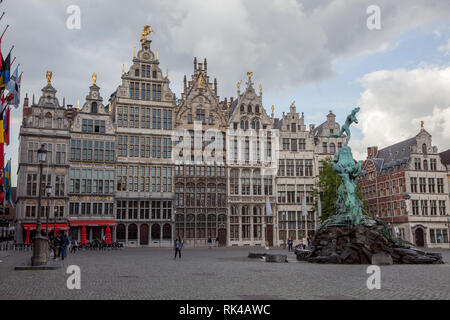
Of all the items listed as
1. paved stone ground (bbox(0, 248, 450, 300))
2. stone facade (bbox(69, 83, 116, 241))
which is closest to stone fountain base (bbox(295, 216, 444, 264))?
paved stone ground (bbox(0, 248, 450, 300))

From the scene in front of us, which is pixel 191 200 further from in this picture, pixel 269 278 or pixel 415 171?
pixel 269 278

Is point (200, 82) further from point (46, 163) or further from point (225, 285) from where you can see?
point (225, 285)

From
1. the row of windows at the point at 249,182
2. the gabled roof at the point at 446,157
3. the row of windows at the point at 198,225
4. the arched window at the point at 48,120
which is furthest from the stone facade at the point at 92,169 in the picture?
the gabled roof at the point at 446,157

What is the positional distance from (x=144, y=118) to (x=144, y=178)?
6852mm

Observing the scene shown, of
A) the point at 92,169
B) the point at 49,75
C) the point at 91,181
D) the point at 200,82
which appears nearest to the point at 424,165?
the point at 200,82

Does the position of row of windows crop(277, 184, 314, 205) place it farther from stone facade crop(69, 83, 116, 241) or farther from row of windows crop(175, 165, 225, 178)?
stone facade crop(69, 83, 116, 241)

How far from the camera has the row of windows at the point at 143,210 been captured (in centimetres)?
5050

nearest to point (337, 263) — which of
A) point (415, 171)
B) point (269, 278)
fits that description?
point (269, 278)

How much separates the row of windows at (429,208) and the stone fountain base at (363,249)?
118 ft

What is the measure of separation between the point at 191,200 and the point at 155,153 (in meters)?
6.78

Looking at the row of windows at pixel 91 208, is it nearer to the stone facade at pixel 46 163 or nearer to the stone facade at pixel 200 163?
the stone facade at pixel 46 163

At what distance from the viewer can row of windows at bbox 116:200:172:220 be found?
50.5m

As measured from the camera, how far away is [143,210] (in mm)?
51312
